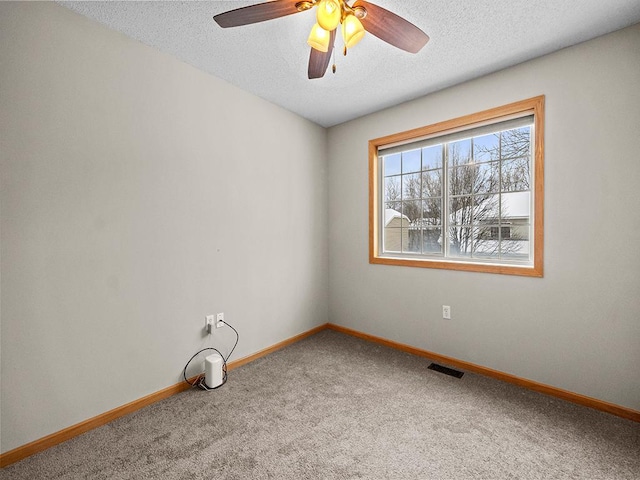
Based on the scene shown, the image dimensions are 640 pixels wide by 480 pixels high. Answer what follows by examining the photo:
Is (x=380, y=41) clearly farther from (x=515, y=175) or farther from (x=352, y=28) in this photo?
(x=515, y=175)

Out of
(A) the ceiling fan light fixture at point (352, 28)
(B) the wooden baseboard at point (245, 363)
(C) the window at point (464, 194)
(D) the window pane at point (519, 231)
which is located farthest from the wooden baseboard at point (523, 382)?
(A) the ceiling fan light fixture at point (352, 28)

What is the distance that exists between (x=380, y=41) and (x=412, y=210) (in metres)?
1.63

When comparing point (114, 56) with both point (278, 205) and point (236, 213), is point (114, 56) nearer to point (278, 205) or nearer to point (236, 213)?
point (236, 213)

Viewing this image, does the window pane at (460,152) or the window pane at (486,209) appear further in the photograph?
the window pane at (460,152)

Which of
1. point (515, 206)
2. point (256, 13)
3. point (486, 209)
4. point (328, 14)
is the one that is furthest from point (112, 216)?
point (515, 206)

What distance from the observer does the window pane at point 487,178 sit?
8.40ft

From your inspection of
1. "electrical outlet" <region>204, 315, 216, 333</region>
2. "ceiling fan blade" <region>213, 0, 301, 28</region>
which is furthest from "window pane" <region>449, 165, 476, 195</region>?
"electrical outlet" <region>204, 315, 216, 333</region>

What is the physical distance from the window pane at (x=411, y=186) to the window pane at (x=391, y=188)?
7cm

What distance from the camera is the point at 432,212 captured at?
296 centimetres

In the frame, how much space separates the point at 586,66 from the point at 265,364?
344cm

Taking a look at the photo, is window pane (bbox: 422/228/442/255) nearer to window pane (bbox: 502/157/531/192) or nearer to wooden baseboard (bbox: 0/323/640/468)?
window pane (bbox: 502/157/531/192)

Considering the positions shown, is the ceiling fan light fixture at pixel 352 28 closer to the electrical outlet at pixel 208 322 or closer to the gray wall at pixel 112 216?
the gray wall at pixel 112 216

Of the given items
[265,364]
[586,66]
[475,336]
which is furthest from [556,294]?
[265,364]

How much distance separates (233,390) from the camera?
7.43 ft
